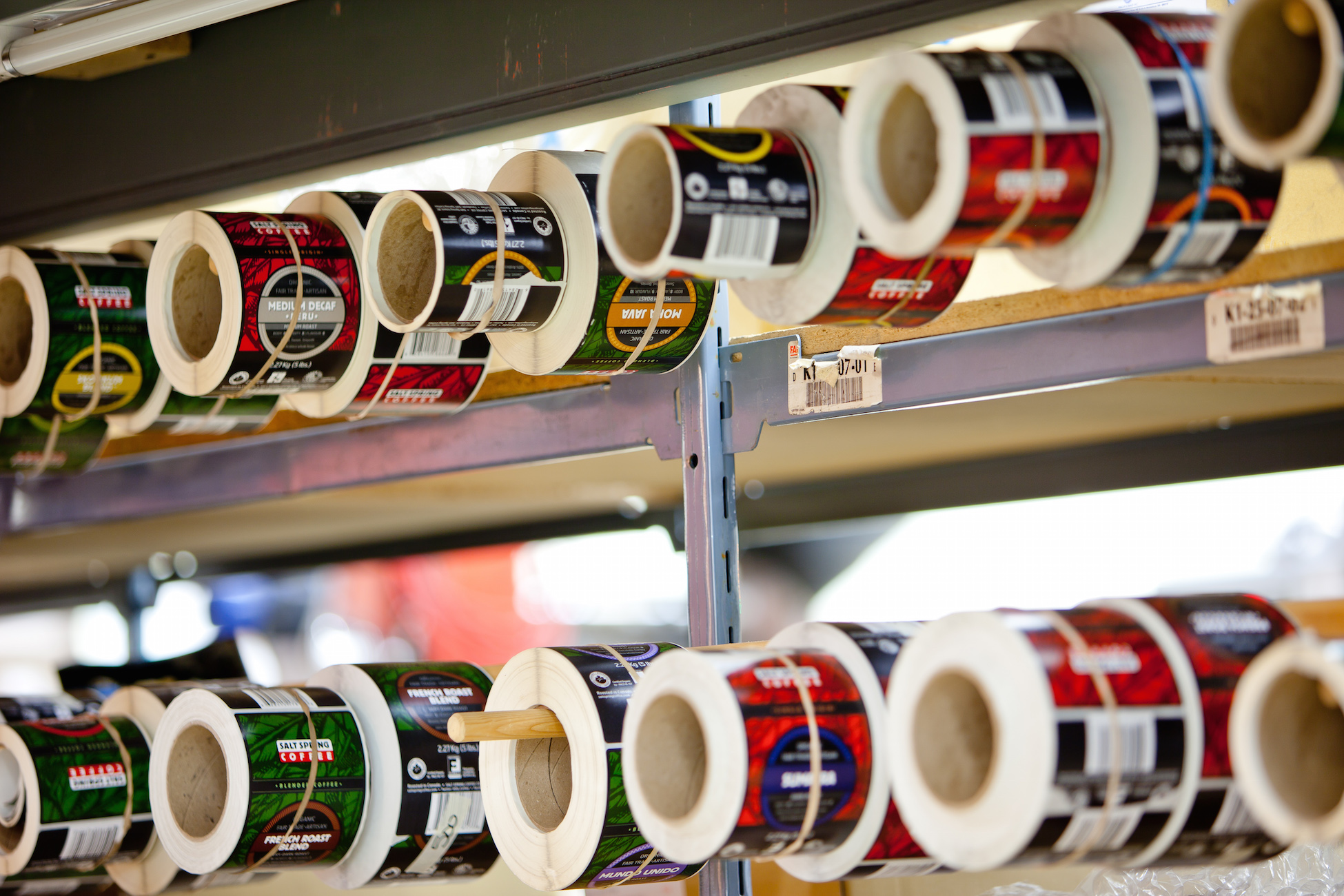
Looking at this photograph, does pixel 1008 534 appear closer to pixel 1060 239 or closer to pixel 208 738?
pixel 208 738

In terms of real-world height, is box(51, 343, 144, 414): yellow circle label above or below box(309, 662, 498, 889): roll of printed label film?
above

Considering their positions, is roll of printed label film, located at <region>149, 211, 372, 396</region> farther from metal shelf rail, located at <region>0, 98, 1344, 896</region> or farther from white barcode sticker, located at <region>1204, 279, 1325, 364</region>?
white barcode sticker, located at <region>1204, 279, 1325, 364</region>

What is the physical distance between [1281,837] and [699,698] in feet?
1.06

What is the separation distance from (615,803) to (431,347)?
408 mm

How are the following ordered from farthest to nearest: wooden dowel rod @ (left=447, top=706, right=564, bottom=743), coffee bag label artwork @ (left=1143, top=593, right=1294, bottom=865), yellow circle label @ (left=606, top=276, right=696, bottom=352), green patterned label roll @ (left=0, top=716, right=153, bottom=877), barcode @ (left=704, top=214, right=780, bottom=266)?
green patterned label roll @ (left=0, top=716, right=153, bottom=877) < yellow circle label @ (left=606, top=276, right=696, bottom=352) < wooden dowel rod @ (left=447, top=706, right=564, bottom=743) < barcode @ (left=704, top=214, right=780, bottom=266) < coffee bag label artwork @ (left=1143, top=593, right=1294, bottom=865)

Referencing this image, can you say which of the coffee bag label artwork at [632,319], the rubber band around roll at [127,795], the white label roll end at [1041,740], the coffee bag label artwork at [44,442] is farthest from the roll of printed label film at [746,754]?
the coffee bag label artwork at [44,442]

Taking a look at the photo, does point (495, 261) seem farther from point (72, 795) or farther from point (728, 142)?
point (72, 795)

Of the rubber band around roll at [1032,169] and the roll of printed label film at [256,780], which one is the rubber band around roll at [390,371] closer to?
the roll of printed label film at [256,780]

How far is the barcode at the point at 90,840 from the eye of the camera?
1.33 metres

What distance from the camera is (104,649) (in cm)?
348

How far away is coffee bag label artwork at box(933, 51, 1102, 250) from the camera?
728 mm

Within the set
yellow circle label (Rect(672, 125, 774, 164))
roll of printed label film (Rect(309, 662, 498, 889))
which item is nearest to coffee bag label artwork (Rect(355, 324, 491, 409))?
roll of printed label film (Rect(309, 662, 498, 889))

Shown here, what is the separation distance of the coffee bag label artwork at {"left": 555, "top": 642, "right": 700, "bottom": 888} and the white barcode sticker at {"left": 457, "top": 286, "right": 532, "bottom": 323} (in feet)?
0.82

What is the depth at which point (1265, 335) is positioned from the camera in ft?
3.11
